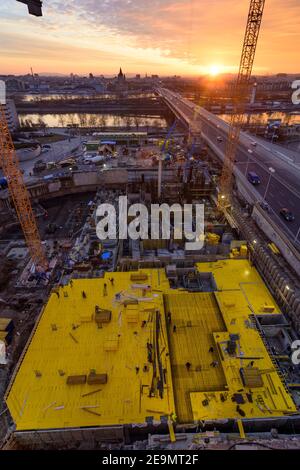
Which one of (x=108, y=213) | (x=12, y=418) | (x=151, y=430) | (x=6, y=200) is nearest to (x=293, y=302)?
(x=151, y=430)

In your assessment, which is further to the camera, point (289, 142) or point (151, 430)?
point (289, 142)

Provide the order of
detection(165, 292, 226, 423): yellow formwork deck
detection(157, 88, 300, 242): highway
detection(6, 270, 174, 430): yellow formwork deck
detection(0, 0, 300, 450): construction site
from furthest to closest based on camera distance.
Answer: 1. detection(157, 88, 300, 242): highway
2. detection(165, 292, 226, 423): yellow formwork deck
3. detection(6, 270, 174, 430): yellow formwork deck
4. detection(0, 0, 300, 450): construction site

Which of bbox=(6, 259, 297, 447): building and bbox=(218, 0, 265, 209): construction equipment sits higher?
bbox=(218, 0, 265, 209): construction equipment

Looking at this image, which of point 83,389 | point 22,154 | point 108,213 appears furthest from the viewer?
point 22,154

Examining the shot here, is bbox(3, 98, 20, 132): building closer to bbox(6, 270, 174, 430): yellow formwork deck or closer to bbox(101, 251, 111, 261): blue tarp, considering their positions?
→ bbox(101, 251, 111, 261): blue tarp

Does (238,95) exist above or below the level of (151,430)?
above

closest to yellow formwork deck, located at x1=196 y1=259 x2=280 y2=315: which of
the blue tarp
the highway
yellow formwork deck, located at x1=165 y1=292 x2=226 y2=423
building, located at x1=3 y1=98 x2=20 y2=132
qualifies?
yellow formwork deck, located at x1=165 y1=292 x2=226 y2=423

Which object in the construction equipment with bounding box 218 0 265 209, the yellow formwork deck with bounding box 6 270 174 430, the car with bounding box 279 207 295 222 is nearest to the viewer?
the yellow formwork deck with bounding box 6 270 174 430
